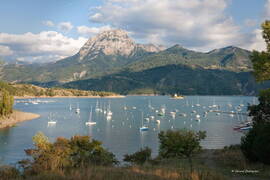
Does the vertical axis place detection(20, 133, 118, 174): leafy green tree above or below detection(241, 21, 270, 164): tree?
below

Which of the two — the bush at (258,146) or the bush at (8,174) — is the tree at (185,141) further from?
the bush at (8,174)

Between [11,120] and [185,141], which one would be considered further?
[11,120]

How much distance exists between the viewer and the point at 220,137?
2926 inches

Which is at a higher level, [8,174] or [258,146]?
[258,146]

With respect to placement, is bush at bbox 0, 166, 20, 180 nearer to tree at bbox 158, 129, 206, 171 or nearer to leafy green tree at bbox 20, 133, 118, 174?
leafy green tree at bbox 20, 133, 118, 174

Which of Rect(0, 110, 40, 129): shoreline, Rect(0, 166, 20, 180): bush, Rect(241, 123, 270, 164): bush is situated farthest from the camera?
Rect(0, 110, 40, 129): shoreline

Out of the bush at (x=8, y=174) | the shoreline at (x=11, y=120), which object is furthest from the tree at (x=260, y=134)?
the shoreline at (x=11, y=120)

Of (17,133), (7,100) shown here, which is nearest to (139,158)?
(17,133)

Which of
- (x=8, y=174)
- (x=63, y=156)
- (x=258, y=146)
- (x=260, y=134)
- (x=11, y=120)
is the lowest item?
(x=11, y=120)

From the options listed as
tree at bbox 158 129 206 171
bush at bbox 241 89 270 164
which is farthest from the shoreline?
bush at bbox 241 89 270 164

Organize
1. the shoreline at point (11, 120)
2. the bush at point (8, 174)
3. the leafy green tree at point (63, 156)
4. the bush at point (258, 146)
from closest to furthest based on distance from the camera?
the bush at point (8, 174) < the leafy green tree at point (63, 156) < the bush at point (258, 146) < the shoreline at point (11, 120)

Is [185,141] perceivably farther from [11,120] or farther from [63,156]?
[11,120]

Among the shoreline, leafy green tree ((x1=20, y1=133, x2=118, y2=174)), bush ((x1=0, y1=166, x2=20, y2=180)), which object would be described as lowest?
the shoreline

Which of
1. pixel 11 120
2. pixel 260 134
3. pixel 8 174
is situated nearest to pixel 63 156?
pixel 8 174
